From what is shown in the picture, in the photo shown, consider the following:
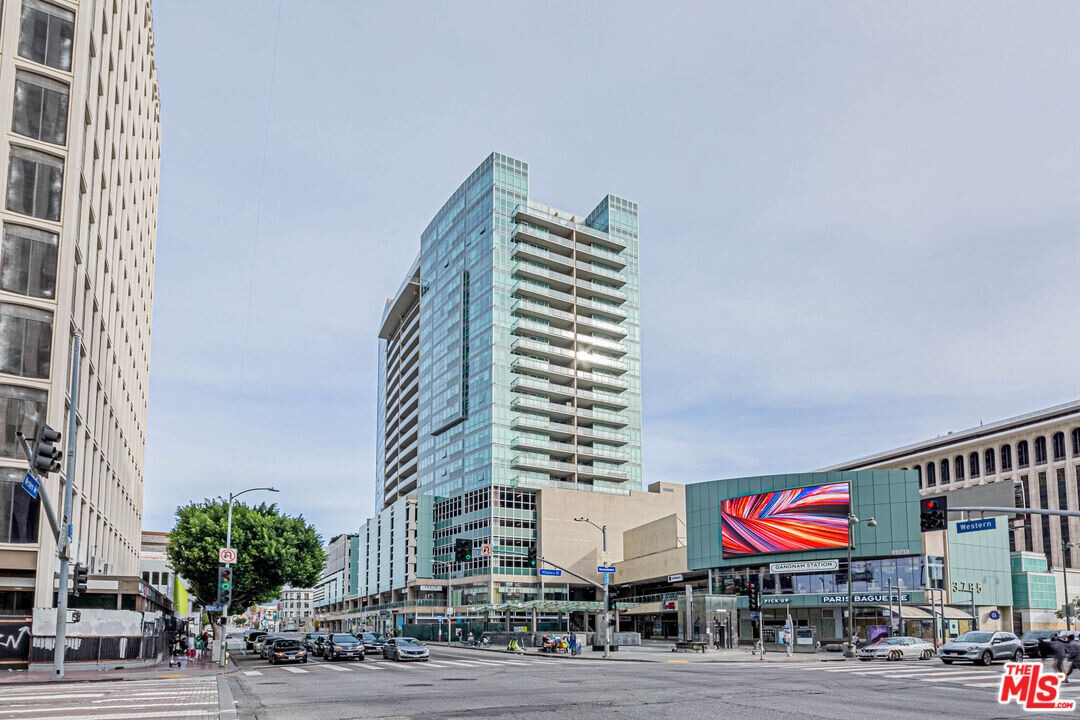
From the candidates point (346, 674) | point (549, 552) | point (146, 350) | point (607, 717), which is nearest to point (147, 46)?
point (146, 350)

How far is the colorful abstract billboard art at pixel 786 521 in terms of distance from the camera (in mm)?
77938

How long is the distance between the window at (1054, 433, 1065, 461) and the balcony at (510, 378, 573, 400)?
210 ft

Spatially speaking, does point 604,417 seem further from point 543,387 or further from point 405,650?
point 405,650

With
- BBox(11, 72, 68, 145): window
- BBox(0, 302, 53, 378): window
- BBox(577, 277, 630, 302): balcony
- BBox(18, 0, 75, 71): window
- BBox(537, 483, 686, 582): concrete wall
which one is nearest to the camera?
BBox(0, 302, 53, 378): window

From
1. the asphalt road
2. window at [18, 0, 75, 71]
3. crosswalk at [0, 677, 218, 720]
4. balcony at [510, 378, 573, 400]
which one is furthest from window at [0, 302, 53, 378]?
balcony at [510, 378, 573, 400]

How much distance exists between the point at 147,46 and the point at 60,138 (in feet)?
100

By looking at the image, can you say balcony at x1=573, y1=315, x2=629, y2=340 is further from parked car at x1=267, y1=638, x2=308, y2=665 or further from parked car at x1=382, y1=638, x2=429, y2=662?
parked car at x1=267, y1=638, x2=308, y2=665

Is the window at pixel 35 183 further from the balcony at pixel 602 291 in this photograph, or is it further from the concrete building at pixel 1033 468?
the balcony at pixel 602 291

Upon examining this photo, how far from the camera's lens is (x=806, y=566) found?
74250 millimetres

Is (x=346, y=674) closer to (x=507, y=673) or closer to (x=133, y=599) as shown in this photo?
(x=507, y=673)

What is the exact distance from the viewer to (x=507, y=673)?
113 feet

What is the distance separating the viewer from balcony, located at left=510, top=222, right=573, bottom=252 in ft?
409

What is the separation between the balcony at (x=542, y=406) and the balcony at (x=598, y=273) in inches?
796

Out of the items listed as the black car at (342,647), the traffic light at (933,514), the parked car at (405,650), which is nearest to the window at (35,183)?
the black car at (342,647)
